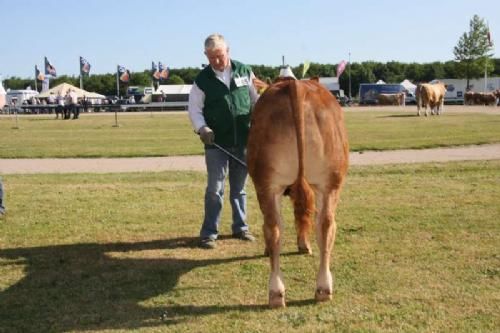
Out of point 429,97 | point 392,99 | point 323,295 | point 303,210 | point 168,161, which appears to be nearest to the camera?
point 323,295

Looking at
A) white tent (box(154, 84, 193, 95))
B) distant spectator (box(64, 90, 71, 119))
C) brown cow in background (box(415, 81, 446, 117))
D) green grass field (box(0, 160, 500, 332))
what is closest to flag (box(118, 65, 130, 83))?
white tent (box(154, 84, 193, 95))

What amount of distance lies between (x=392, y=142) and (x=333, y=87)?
53.6m

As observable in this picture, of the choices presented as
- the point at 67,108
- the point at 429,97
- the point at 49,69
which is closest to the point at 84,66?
the point at 49,69

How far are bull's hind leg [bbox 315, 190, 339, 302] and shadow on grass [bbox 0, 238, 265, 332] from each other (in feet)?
1.95

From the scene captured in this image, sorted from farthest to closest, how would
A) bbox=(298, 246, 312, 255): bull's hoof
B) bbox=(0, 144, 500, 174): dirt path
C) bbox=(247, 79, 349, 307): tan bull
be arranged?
bbox=(0, 144, 500, 174): dirt path
bbox=(298, 246, 312, 255): bull's hoof
bbox=(247, 79, 349, 307): tan bull

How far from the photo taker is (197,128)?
21.0 feet

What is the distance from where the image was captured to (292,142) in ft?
15.2

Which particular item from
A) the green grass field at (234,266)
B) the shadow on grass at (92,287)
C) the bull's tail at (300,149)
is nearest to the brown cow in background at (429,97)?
the green grass field at (234,266)

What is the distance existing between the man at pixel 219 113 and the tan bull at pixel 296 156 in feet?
5.11

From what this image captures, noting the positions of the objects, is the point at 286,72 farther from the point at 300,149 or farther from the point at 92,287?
the point at 92,287

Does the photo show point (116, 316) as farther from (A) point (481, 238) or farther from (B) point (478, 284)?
(A) point (481, 238)

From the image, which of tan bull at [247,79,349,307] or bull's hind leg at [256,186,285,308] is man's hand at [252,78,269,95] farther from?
bull's hind leg at [256,186,285,308]

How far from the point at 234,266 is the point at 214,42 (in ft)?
8.28

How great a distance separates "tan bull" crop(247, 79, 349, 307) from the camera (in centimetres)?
464
